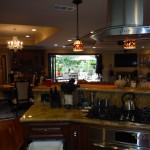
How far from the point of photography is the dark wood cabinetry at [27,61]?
376 inches

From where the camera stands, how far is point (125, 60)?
12.1 meters

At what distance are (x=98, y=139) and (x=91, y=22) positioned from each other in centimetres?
308

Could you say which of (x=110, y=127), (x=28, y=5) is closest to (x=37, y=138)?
(x=110, y=127)

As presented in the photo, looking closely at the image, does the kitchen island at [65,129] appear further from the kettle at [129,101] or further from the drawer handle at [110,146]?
the kettle at [129,101]

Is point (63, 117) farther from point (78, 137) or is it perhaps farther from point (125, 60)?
point (125, 60)

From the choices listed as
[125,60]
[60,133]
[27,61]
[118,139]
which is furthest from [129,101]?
[125,60]

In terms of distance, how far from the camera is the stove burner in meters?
2.44

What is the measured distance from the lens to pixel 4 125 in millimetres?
3250

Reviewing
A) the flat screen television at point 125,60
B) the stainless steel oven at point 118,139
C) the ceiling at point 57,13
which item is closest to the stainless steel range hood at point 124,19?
the ceiling at point 57,13

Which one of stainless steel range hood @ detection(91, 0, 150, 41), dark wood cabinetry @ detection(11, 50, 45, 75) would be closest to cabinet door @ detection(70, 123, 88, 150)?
stainless steel range hood @ detection(91, 0, 150, 41)

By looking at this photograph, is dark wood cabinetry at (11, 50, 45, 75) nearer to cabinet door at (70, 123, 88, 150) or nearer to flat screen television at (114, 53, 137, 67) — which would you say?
flat screen television at (114, 53, 137, 67)

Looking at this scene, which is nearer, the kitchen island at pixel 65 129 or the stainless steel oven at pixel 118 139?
the stainless steel oven at pixel 118 139

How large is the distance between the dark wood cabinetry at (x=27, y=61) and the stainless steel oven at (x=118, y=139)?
7.68 metres

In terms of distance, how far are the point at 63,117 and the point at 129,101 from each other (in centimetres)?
89
